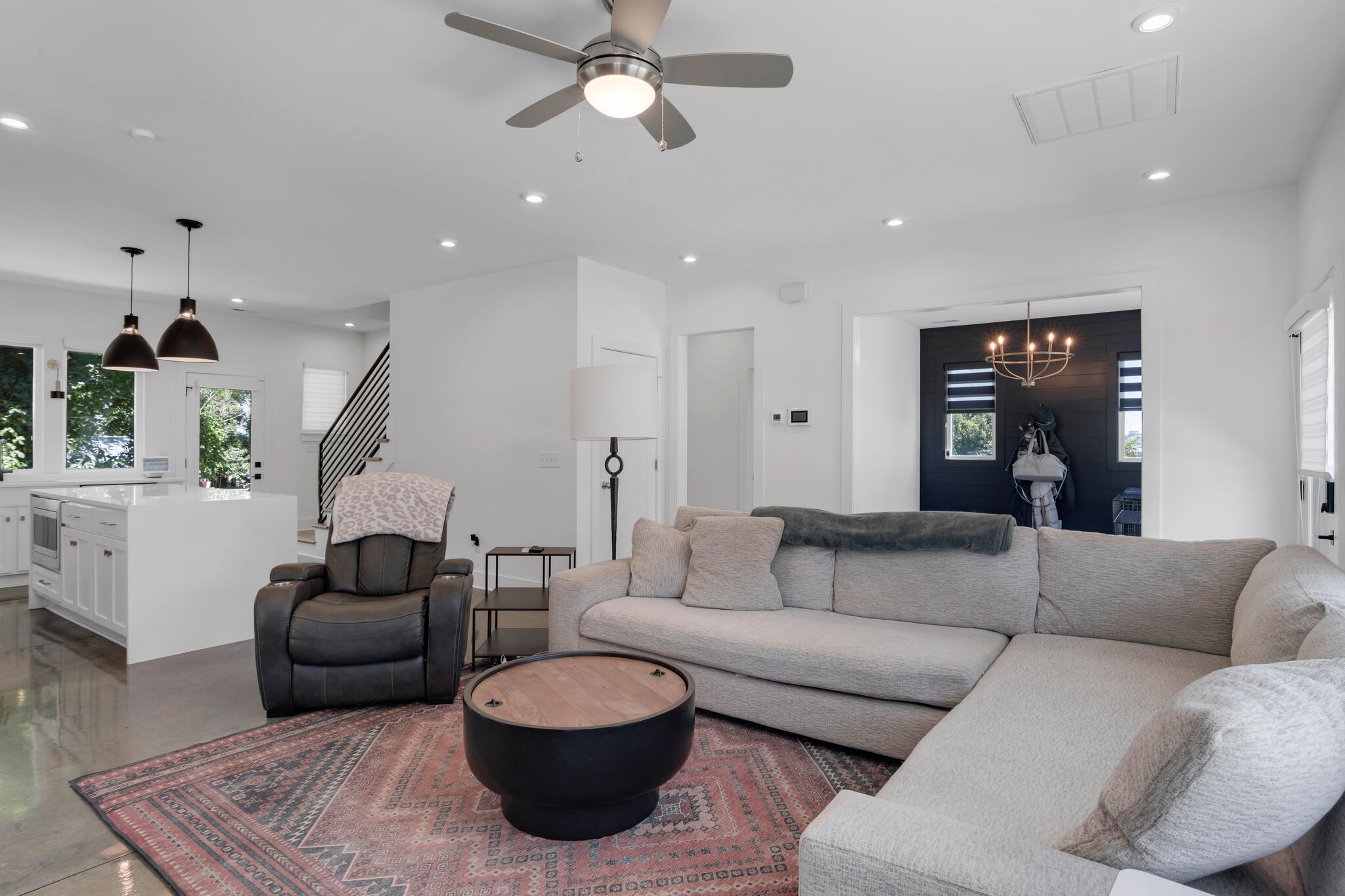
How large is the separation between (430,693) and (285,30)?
2.61 metres

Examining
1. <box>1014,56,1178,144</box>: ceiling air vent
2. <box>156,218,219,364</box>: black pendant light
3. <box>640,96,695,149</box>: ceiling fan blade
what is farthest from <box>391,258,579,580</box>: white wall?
<box>1014,56,1178,144</box>: ceiling air vent

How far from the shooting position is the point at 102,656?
3910mm

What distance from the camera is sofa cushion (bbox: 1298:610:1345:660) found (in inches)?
50.4

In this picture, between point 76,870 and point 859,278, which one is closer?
point 76,870

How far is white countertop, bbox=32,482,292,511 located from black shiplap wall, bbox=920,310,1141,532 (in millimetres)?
6136

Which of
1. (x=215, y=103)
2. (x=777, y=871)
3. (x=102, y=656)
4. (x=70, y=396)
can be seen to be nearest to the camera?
(x=777, y=871)

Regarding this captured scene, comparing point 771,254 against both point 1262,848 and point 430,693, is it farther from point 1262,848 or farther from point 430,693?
point 1262,848

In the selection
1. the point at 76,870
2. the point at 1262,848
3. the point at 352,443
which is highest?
the point at 352,443

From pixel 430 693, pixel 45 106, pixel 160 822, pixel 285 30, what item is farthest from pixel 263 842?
pixel 45 106

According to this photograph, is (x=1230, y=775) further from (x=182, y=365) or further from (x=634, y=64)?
(x=182, y=365)

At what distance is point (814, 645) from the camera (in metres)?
2.71

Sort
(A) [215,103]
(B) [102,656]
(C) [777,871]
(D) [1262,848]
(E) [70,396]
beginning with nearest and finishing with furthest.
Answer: (D) [1262,848] → (C) [777,871] → (A) [215,103] → (B) [102,656] → (E) [70,396]

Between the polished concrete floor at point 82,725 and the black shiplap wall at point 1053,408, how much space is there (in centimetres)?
506

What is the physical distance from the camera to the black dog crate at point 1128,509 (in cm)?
651
